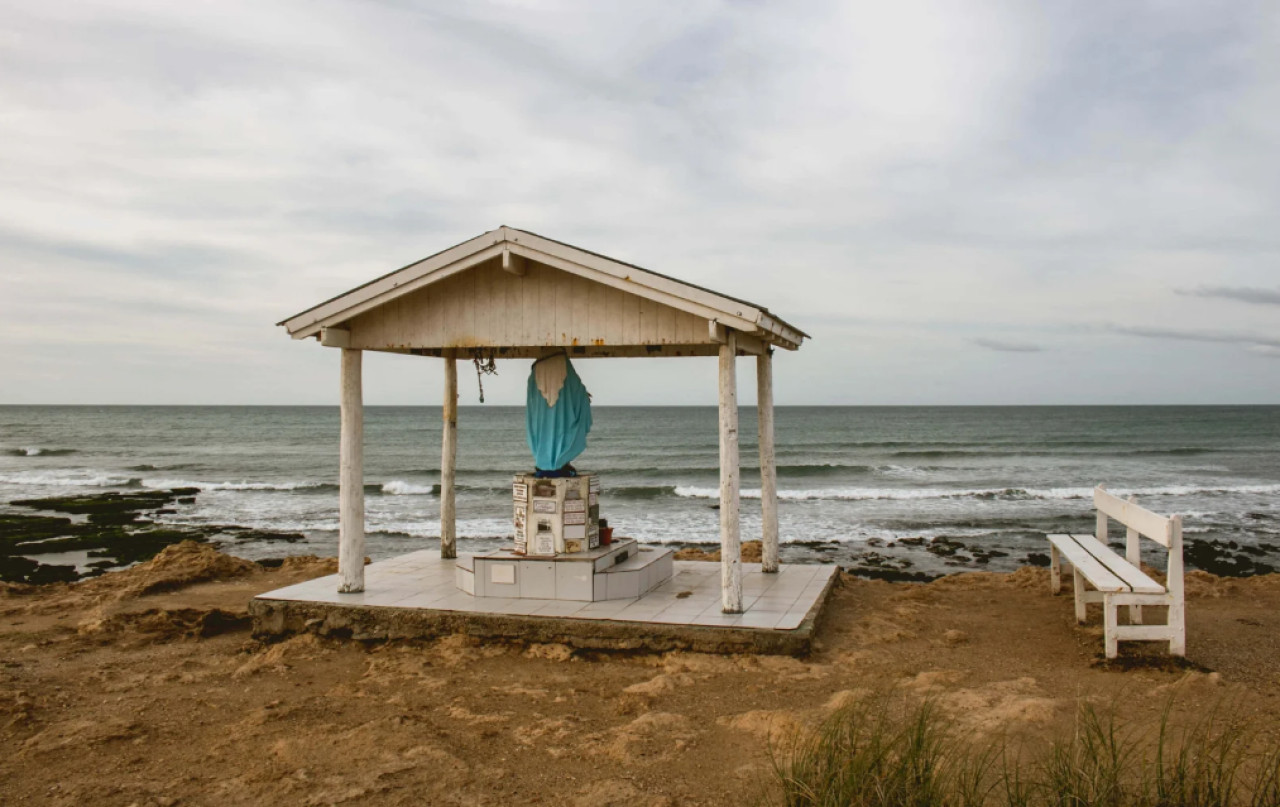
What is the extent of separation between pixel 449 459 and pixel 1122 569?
7179 mm

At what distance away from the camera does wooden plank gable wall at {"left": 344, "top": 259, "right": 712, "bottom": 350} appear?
24.7ft

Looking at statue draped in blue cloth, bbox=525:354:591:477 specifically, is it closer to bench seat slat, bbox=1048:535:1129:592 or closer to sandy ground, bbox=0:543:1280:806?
sandy ground, bbox=0:543:1280:806

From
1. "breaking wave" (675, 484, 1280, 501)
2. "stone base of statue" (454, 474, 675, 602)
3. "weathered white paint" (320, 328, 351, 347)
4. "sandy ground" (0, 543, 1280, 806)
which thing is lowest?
"breaking wave" (675, 484, 1280, 501)

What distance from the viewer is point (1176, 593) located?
649 cm

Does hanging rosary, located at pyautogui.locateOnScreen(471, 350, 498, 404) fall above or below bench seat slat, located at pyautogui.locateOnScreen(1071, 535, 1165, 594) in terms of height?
above

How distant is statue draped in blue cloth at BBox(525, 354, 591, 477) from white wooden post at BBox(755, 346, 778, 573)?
6.07 feet

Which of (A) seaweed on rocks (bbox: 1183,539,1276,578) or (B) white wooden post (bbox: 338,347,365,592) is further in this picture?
(A) seaweed on rocks (bbox: 1183,539,1276,578)

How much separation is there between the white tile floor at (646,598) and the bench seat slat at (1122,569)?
2505 millimetres

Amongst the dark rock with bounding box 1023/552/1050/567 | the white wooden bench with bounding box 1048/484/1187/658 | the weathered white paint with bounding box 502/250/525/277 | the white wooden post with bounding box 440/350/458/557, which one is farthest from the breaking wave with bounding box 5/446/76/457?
the white wooden bench with bounding box 1048/484/1187/658

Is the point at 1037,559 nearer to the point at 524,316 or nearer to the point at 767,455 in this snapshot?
the point at 767,455

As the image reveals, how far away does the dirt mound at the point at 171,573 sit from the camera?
10328 millimetres

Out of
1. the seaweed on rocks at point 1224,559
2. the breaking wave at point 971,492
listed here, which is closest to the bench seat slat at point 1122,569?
the seaweed on rocks at point 1224,559

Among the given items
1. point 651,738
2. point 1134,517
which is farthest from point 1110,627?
point 651,738

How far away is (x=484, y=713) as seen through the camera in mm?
5910
